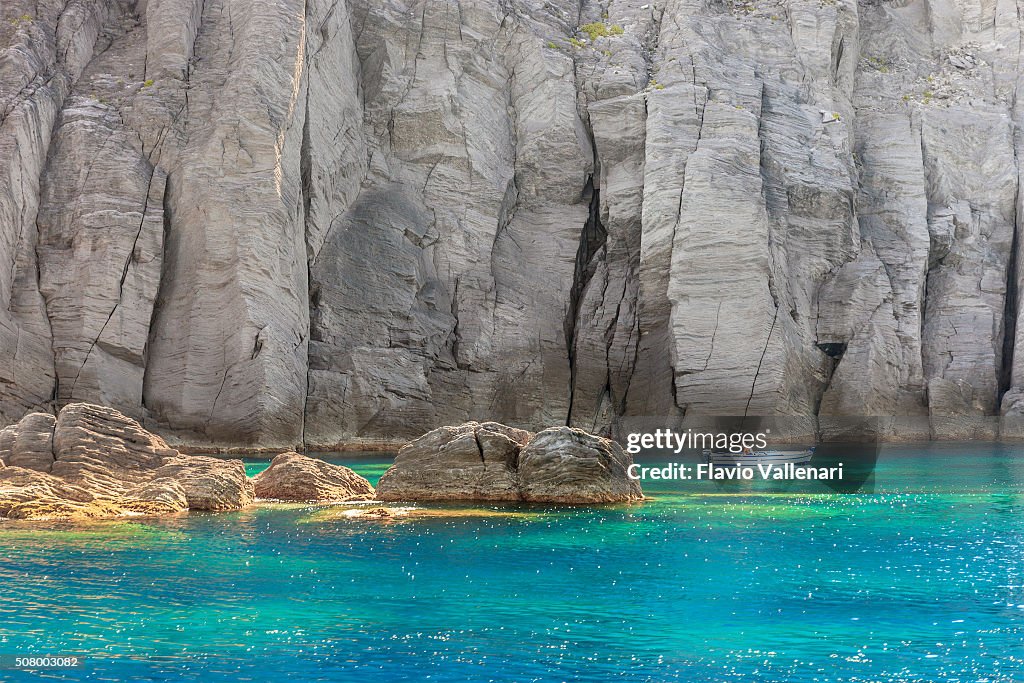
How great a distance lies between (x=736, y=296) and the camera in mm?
45469

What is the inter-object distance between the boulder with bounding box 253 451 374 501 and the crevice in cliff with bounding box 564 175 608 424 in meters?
25.7

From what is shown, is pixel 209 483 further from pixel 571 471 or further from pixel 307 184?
pixel 307 184

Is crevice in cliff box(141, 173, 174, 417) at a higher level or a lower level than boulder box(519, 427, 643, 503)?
higher

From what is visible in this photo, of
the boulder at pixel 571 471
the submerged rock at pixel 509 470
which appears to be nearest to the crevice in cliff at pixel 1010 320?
the boulder at pixel 571 471

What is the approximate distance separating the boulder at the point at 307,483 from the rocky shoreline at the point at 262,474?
3 cm

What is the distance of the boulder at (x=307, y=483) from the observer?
24.3m

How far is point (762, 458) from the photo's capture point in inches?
1307

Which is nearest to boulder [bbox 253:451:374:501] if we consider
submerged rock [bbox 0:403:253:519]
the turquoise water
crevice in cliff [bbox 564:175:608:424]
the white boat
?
submerged rock [bbox 0:403:253:519]

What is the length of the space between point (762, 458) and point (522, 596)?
21356mm

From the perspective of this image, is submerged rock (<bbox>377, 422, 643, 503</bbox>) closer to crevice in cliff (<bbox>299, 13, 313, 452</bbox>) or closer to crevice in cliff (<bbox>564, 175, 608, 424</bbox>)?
crevice in cliff (<bbox>299, 13, 313, 452</bbox>)

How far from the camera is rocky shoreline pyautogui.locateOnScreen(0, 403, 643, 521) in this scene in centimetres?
2117

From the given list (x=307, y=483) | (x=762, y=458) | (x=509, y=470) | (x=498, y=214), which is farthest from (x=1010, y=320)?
(x=307, y=483)

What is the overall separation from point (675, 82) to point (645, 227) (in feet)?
27.3

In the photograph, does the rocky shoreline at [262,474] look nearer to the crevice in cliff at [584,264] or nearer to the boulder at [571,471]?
the boulder at [571,471]
